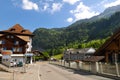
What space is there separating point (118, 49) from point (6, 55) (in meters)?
13.7

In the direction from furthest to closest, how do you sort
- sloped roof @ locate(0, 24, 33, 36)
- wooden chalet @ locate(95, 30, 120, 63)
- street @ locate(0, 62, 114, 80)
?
sloped roof @ locate(0, 24, 33, 36), street @ locate(0, 62, 114, 80), wooden chalet @ locate(95, 30, 120, 63)

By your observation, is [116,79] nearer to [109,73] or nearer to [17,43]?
[109,73]

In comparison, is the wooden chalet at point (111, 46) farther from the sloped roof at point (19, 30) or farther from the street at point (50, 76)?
the sloped roof at point (19, 30)

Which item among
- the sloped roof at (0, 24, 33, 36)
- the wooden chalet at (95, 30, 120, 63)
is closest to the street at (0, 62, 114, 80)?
the wooden chalet at (95, 30, 120, 63)

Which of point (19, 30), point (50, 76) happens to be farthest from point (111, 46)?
point (19, 30)

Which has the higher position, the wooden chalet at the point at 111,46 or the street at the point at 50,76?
the wooden chalet at the point at 111,46

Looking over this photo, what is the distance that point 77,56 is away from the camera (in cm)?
12912

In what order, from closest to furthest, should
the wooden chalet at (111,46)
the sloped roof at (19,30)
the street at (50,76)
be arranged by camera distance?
1. the wooden chalet at (111,46)
2. the street at (50,76)
3. the sloped roof at (19,30)

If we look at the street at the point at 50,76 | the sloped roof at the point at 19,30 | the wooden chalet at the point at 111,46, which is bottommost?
the street at the point at 50,76

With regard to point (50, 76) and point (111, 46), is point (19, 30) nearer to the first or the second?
point (50, 76)

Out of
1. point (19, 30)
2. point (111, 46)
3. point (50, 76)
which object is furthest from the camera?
point (19, 30)

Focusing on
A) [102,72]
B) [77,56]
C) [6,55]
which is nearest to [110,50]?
[102,72]

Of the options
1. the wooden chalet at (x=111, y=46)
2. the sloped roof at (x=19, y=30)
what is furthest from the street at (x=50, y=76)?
the sloped roof at (x=19, y=30)

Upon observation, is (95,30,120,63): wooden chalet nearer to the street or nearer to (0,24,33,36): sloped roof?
the street
